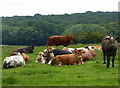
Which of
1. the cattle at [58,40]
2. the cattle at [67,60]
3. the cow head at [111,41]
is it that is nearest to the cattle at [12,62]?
the cattle at [67,60]

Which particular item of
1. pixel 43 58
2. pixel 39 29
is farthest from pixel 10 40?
pixel 43 58

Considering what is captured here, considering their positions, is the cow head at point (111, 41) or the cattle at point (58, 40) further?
the cattle at point (58, 40)

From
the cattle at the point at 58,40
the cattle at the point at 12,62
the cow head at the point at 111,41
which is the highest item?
the cow head at the point at 111,41

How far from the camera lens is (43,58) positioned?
21359 mm

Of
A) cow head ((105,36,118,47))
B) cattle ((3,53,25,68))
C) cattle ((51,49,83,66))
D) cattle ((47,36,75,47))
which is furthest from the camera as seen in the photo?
cattle ((47,36,75,47))

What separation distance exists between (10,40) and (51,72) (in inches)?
4552

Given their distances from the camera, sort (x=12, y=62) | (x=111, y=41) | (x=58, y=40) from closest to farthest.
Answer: (x=111, y=41), (x=12, y=62), (x=58, y=40)

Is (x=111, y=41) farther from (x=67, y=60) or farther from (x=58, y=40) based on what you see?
(x=58, y=40)

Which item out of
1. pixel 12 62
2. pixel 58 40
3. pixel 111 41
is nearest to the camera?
pixel 111 41

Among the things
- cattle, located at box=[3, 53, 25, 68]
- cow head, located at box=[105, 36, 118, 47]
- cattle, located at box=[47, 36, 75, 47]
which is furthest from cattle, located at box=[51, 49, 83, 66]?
cattle, located at box=[47, 36, 75, 47]

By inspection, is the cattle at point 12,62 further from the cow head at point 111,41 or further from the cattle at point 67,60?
the cow head at point 111,41

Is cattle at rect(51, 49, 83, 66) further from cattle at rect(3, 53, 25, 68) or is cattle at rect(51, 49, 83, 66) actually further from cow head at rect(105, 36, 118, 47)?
cow head at rect(105, 36, 118, 47)

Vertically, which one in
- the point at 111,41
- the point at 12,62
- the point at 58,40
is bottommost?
the point at 12,62

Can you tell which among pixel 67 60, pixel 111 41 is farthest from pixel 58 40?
pixel 111 41
